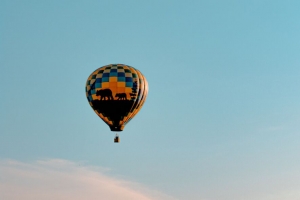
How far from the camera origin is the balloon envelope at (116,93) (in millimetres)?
125188

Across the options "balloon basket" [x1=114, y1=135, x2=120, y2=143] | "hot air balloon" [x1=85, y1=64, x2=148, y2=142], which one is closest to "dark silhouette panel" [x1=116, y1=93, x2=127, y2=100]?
"hot air balloon" [x1=85, y1=64, x2=148, y2=142]

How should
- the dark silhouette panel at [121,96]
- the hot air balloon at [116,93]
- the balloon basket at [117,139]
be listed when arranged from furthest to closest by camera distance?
the hot air balloon at [116,93]
the dark silhouette panel at [121,96]
the balloon basket at [117,139]

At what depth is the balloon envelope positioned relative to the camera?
12519 centimetres

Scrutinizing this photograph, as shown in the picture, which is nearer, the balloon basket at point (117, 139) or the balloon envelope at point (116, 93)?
the balloon basket at point (117, 139)

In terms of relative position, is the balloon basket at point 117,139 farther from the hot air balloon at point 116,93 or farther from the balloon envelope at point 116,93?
the balloon envelope at point 116,93

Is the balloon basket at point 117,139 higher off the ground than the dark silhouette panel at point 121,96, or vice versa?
the dark silhouette panel at point 121,96

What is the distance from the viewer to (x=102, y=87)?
12538cm

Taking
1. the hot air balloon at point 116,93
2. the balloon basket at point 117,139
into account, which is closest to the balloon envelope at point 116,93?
the hot air balloon at point 116,93

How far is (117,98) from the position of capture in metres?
125

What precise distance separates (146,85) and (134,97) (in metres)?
2.67

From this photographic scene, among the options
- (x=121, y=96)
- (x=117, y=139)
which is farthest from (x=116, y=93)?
(x=117, y=139)

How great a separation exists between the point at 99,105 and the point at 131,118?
377 cm

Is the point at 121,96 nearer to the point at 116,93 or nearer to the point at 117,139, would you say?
the point at 116,93

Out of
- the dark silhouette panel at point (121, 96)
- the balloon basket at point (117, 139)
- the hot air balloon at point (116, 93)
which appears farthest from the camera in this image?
the hot air balloon at point (116, 93)
